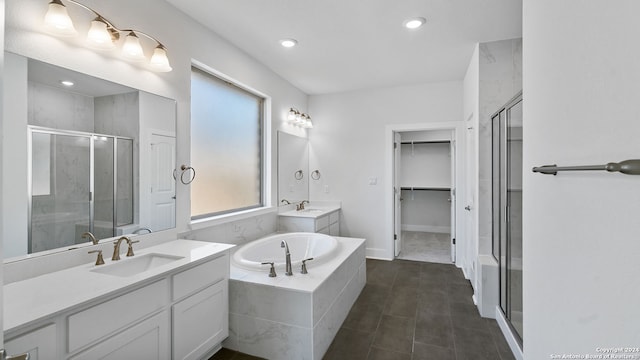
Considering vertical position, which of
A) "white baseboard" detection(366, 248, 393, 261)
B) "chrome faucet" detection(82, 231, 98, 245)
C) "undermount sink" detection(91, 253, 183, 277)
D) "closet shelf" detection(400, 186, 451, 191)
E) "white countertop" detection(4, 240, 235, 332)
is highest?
"closet shelf" detection(400, 186, 451, 191)

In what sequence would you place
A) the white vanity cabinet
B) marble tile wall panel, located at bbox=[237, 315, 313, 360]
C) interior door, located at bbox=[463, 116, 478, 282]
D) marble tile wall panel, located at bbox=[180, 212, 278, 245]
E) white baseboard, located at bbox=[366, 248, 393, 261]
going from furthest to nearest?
white baseboard, located at bbox=[366, 248, 393, 261] < the white vanity cabinet < interior door, located at bbox=[463, 116, 478, 282] < marble tile wall panel, located at bbox=[180, 212, 278, 245] < marble tile wall panel, located at bbox=[237, 315, 313, 360]

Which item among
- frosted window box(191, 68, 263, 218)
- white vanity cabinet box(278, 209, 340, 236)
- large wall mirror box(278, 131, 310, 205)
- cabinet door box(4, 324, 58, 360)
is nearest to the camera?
cabinet door box(4, 324, 58, 360)

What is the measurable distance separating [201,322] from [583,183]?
2.05m

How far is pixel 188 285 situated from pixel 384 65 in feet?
10.4

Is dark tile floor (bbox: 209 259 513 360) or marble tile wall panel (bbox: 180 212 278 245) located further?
marble tile wall panel (bbox: 180 212 278 245)

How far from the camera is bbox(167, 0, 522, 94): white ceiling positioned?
2322mm

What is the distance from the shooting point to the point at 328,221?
13.9 ft

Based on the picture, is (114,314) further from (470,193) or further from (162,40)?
(470,193)

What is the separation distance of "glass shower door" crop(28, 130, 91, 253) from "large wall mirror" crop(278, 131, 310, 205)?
7.84ft

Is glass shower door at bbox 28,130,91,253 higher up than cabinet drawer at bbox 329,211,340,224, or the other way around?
glass shower door at bbox 28,130,91,253

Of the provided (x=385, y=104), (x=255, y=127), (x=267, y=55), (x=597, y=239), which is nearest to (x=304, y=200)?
(x=255, y=127)

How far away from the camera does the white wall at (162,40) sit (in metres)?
1.50

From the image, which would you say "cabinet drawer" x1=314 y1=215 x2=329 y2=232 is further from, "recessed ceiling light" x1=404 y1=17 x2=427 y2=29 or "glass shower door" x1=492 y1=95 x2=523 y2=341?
"recessed ceiling light" x1=404 y1=17 x2=427 y2=29


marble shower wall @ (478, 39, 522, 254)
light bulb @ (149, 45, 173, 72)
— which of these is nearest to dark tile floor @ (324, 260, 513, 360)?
marble shower wall @ (478, 39, 522, 254)
